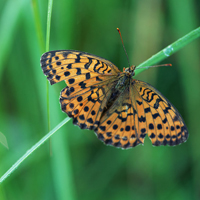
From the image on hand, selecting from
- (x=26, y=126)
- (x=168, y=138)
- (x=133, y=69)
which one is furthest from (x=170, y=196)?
(x=26, y=126)

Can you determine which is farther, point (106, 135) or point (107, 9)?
point (107, 9)

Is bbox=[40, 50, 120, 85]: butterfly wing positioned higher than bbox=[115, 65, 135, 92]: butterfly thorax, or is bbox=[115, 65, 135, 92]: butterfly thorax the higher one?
bbox=[40, 50, 120, 85]: butterfly wing

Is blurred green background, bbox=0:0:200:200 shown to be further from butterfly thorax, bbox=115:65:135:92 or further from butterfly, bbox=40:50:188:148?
butterfly thorax, bbox=115:65:135:92

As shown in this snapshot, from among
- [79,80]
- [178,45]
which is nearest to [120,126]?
[79,80]

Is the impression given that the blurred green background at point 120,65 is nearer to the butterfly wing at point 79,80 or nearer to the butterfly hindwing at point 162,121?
the butterfly wing at point 79,80

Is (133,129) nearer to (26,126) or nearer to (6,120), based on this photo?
(26,126)

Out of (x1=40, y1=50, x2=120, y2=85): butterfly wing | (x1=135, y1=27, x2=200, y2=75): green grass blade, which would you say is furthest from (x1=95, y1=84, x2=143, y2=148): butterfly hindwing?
(x1=135, y1=27, x2=200, y2=75): green grass blade

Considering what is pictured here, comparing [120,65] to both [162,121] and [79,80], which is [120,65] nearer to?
[79,80]

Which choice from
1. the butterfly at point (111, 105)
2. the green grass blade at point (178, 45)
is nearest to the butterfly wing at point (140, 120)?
the butterfly at point (111, 105)
